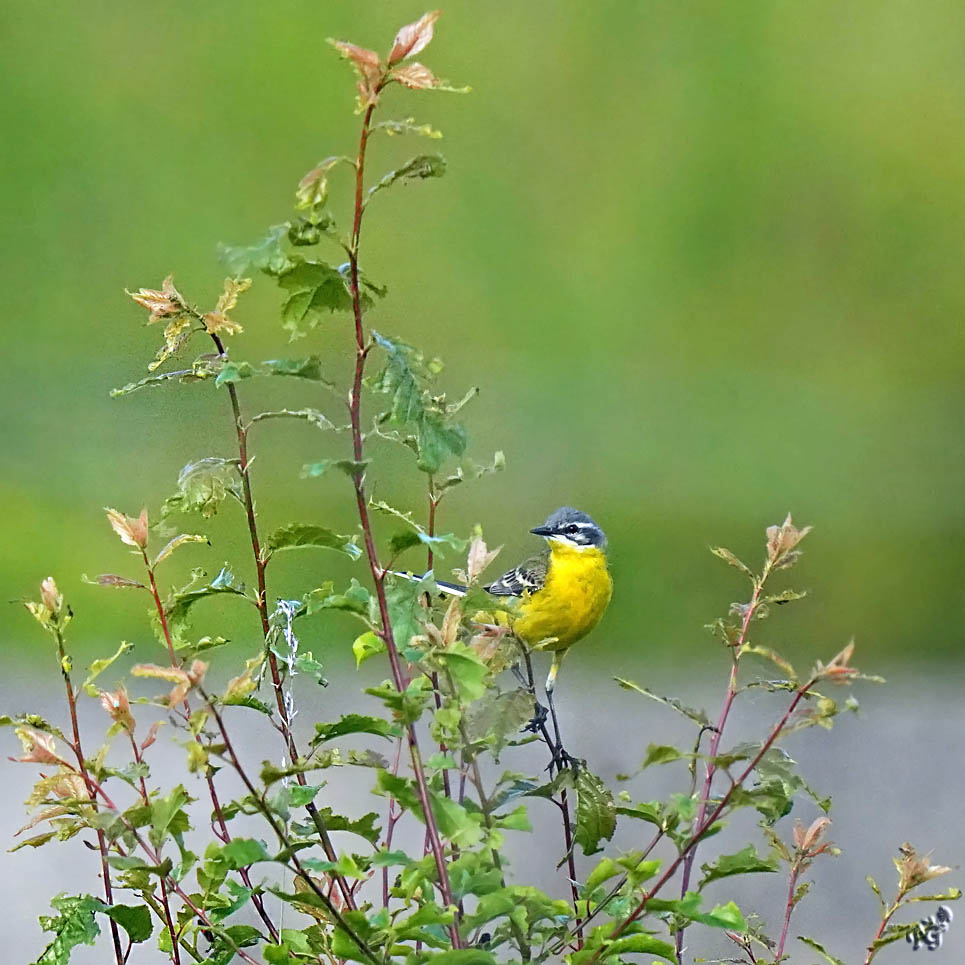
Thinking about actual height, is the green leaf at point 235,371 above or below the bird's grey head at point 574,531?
below

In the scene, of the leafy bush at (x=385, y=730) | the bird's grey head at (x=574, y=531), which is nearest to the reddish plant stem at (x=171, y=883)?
the leafy bush at (x=385, y=730)

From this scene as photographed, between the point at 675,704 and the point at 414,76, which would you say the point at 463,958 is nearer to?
the point at 675,704

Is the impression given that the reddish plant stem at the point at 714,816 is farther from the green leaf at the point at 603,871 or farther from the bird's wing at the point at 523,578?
the bird's wing at the point at 523,578

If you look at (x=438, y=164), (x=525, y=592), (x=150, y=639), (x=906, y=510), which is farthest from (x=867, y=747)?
(x=438, y=164)

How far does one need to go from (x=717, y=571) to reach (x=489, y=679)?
5.73 feet

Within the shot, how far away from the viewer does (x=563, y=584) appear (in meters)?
1.28

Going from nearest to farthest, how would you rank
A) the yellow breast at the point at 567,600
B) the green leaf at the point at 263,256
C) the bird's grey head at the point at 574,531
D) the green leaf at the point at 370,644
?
the green leaf at the point at 263,256 → the green leaf at the point at 370,644 → the yellow breast at the point at 567,600 → the bird's grey head at the point at 574,531

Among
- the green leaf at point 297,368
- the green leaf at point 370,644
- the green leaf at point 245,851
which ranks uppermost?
the green leaf at point 297,368

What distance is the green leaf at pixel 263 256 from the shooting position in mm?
447

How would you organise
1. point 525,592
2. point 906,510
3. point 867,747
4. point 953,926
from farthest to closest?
1. point 906,510
2. point 867,747
3. point 953,926
4. point 525,592

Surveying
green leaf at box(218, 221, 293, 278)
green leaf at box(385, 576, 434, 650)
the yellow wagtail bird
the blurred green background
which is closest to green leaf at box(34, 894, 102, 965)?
green leaf at box(385, 576, 434, 650)

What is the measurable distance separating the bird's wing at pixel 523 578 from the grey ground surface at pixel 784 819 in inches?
13.3

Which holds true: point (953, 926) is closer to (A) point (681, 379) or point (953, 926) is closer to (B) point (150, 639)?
(A) point (681, 379)

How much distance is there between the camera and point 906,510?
234 centimetres
